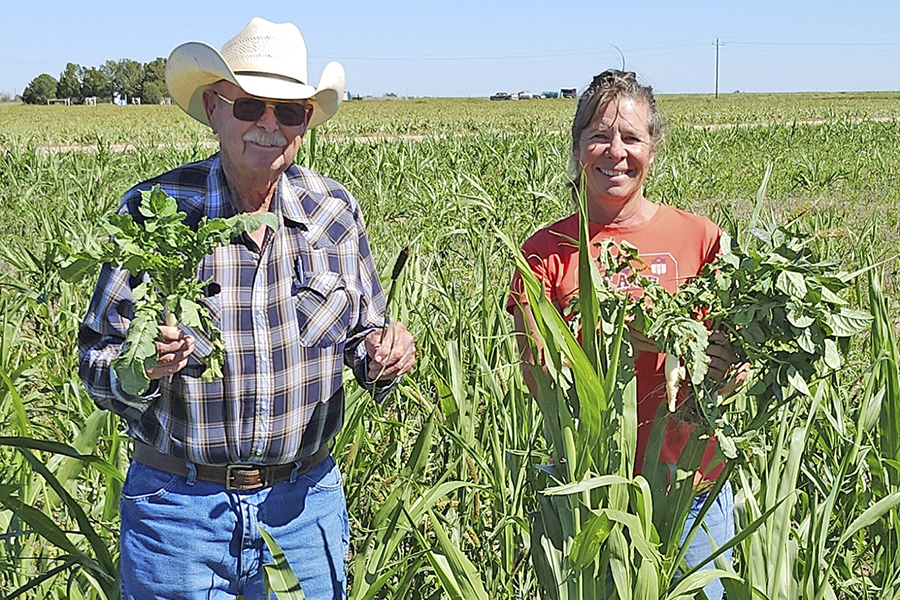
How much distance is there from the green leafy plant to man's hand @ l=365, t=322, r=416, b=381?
384 mm

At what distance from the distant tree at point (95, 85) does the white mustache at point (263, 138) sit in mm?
89417

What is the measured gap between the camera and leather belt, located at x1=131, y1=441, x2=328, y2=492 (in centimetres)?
150

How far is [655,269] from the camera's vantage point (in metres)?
1.63

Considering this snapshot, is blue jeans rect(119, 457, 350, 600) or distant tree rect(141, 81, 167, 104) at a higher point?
distant tree rect(141, 81, 167, 104)

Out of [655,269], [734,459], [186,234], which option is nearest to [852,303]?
[655,269]

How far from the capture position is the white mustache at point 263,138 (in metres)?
1.50

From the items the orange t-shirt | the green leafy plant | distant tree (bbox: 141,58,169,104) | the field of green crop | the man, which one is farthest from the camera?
distant tree (bbox: 141,58,169,104)

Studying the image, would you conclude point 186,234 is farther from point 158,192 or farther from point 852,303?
point 852,303

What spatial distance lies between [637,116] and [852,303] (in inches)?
51.4

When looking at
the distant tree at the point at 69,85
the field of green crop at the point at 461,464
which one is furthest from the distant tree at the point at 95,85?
the field of green crop at the point at 461,464

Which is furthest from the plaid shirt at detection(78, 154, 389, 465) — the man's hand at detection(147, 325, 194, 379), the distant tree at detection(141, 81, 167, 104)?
the distant tree at detection(141, 81, 167, 104)

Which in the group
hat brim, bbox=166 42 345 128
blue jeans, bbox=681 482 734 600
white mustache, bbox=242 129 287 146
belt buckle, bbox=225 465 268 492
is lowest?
blue jeans, bbox=681 482 734 600

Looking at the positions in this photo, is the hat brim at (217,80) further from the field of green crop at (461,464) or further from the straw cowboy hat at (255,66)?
the field of green crop at (461,464)

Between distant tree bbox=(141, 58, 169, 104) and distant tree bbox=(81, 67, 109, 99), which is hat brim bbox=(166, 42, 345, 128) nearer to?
distant tree bbox=(141, 58, 169, 104)
